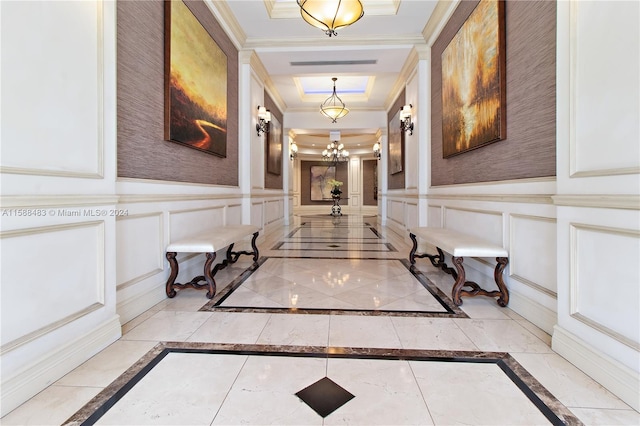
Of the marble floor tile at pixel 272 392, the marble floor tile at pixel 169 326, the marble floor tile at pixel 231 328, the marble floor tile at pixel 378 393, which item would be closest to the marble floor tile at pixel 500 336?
the marble floor tile at pixel 378 393

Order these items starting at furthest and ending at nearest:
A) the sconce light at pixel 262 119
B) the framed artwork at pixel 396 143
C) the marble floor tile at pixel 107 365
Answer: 1. the framed artwork at pixel 396 143
2. the sconce light at pixel 262 119
3. the marble floor tile at pixel 107 365

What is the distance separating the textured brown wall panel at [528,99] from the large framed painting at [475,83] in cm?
7

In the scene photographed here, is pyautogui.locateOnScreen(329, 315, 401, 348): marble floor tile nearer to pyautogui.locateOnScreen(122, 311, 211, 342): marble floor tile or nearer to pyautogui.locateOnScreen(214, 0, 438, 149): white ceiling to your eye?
pyautogui.locateOnScreen(122, 311, 211, 342): marble floor tile

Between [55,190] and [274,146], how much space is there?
20.2ft

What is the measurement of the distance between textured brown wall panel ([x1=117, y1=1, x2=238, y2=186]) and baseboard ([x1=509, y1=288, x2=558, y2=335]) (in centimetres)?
326

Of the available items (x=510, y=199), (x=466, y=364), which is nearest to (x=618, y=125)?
(x=510, y=199)

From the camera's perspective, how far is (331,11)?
9.49 feet

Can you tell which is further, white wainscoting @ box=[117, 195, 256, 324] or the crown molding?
white wainscoting @ box=[117, 195, 256, 324]

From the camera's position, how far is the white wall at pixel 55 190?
1354 millimetres

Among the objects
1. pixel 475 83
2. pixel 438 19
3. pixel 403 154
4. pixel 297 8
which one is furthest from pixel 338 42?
pixel 403 154

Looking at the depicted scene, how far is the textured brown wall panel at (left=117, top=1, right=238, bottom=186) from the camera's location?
88.5 inches

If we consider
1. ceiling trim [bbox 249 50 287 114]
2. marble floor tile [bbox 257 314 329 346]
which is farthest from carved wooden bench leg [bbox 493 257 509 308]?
ceiling trim [bbox 249 50 287 114]

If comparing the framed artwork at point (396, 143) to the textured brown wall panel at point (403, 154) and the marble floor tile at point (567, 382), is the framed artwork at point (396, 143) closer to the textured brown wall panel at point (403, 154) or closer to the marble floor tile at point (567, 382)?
the textured brown wall panel at point (403, 154)

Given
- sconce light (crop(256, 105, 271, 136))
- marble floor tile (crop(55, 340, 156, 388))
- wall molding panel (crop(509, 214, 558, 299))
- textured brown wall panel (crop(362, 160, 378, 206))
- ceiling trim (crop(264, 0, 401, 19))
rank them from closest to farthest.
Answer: marble floor tile (crop(55, 340, 156, 388)) < wall molding panel (crop(509, 214, 558, 299)) < ceiling trim (crop(264, 0, 401, 19)) < sconce light (crop(256, 105, 271, 136)) < textured brown wall panel (crop(362, 160, 378, 206))
